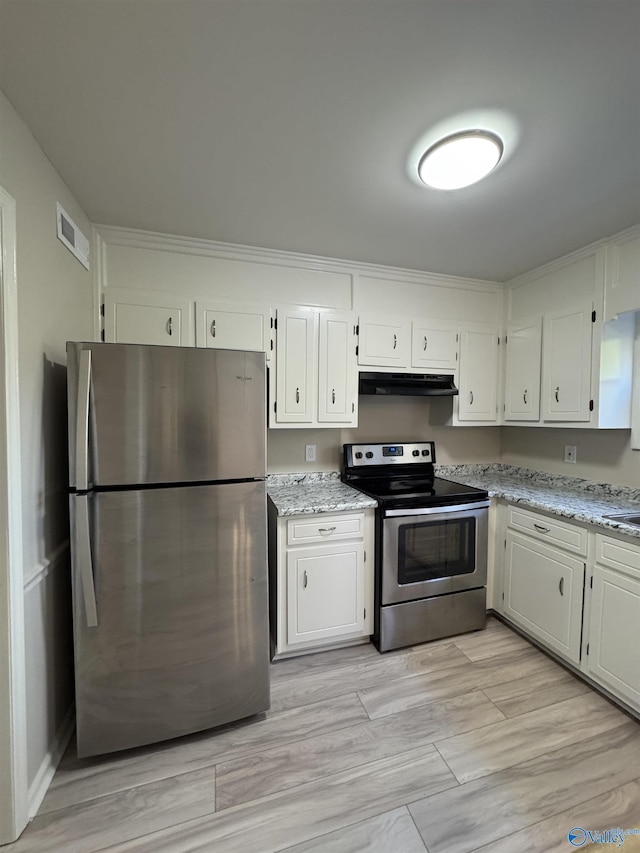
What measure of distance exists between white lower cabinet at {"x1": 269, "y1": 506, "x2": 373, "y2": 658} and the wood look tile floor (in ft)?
0.81

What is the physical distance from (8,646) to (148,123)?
6.22 feet

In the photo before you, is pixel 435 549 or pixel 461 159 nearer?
pixel 461 159

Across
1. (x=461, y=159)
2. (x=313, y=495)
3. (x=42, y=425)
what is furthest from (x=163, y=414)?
(x=461, y=159)

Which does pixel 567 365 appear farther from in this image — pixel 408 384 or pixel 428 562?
pixel 428 562

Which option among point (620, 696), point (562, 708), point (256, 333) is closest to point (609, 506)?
point (620, 696)

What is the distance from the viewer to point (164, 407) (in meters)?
1.45

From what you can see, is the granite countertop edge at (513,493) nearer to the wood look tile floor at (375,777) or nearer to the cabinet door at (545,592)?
the cabinet door at (545,592)

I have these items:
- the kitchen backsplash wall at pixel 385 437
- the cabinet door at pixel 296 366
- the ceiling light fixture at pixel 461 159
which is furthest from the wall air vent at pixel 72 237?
the ceiling light fixture at pixel 461 159

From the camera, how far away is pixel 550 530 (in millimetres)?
2037

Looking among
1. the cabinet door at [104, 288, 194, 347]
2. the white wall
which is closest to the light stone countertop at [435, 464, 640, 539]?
the cabinet door at [104, 288, 194, 347]

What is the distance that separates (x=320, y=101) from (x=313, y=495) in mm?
1909

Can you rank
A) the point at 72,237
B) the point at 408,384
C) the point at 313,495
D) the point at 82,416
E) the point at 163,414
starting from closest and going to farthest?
the point at 82,416, the point at 163,414, the point at 72,237, the point at 313,495, the point at 408,384

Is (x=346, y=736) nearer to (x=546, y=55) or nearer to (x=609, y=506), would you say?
(x=609, y=506)

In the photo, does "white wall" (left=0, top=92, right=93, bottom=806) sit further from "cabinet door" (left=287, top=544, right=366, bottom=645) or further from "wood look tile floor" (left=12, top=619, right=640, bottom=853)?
"cabinet door" (left=287, top=544, right=366, bottom=645)
